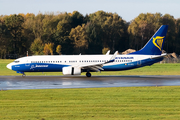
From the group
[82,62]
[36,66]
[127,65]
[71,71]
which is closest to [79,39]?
[82,62]

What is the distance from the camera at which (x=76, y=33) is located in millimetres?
100688

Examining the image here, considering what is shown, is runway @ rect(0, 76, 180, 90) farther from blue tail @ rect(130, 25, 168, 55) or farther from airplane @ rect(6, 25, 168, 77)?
blue tail @ rect(130, 25, 168, 55)

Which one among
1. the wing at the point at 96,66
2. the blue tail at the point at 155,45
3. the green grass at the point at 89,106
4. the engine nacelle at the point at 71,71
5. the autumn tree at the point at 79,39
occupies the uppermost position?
the autumn tree at the point at 79,39

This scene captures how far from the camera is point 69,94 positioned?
2025 centimetres

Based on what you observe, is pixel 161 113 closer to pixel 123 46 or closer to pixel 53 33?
pixel 53 33

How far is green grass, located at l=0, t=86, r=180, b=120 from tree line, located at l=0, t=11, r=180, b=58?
73697 mm

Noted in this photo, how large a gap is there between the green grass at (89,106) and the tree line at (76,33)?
73.7 metres

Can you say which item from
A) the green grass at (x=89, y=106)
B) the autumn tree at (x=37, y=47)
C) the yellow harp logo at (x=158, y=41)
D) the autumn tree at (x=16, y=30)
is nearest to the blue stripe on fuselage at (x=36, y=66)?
the yellow harp logo at (x=158, y=41)

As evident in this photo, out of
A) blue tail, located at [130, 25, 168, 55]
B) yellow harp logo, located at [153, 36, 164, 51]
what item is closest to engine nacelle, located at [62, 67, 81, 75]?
blue tail, located at [130, 25, 168, 55]

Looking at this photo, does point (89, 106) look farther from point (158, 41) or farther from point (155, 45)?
point (158, 41)

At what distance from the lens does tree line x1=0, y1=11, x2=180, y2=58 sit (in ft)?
315

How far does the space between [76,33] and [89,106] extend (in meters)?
86.0

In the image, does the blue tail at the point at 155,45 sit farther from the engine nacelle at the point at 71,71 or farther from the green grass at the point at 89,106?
the green grass at the point at 89,106

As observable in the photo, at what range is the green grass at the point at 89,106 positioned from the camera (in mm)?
13273
